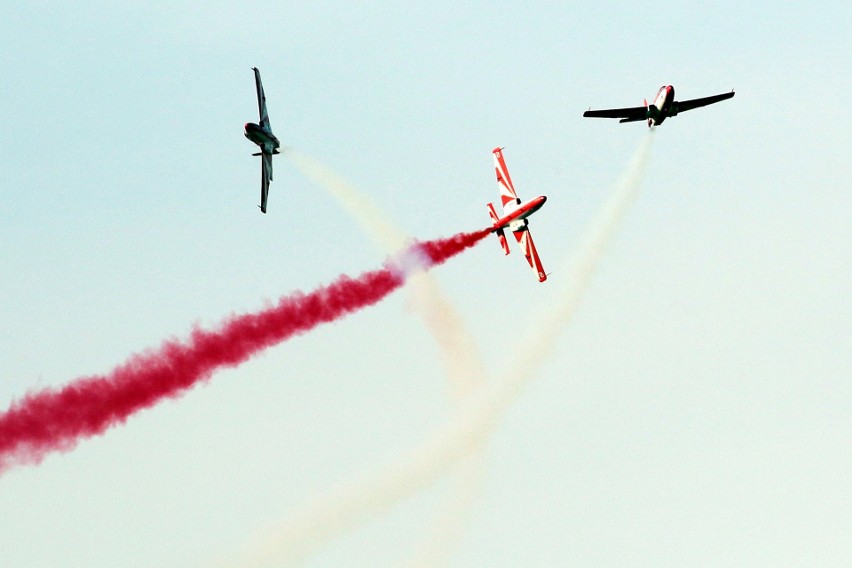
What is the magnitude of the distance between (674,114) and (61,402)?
4137 centimetres

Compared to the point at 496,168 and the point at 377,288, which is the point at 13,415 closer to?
the point at 377,288

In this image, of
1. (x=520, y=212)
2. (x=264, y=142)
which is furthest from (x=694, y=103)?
(x=264, y=142)

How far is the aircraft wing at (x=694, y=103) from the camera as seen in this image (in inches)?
3489

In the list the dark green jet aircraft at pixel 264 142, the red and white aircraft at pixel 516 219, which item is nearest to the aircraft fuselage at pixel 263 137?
the dark green jet aircraft at pixel 264 142

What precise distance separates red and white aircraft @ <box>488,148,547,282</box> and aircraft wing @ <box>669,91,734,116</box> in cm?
998

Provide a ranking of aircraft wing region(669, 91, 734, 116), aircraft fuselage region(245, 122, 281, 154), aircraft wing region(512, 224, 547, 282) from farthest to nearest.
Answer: aircraft wing region(512, 224, 547, 282) → aircraft wing region(669, 91, 734, 116) → aircraft fuselage region(245, 122, 281, 154)

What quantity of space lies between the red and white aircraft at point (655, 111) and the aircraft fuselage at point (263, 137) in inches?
771

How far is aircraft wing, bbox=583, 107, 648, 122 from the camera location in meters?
88.6

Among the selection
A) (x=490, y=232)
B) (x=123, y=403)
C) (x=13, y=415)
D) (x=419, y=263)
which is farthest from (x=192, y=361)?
(x=490, y=232)

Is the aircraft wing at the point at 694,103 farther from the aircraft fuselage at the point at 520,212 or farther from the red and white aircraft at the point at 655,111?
the aircraft fuselage at the point at 520,212

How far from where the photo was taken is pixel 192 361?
258 ft

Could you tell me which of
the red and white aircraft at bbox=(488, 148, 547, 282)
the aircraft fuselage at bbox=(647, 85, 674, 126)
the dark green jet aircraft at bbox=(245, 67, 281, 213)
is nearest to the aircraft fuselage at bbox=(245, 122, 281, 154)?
the dark green jet aircraft at bbox=(245, 67, 281, 213)

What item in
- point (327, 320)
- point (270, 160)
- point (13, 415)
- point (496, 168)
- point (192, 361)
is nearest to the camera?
point (13, 415)

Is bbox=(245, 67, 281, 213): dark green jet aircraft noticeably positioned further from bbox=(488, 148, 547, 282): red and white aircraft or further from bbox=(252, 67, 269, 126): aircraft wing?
bbox=(488, 148, 547, 282): red and white aircraft
